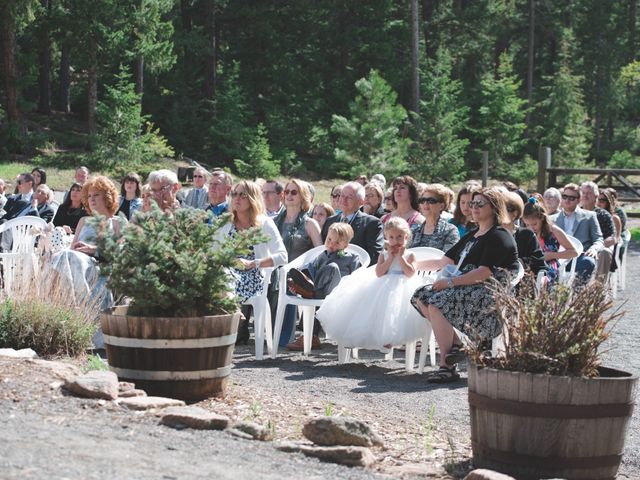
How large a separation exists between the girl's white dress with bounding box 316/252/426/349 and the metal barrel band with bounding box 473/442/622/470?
3147mm

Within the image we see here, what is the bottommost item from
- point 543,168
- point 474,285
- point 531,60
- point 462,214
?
point 474,285

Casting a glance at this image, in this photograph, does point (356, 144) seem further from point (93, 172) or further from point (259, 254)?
point (259, 254)

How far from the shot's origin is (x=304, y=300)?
8.48 metres

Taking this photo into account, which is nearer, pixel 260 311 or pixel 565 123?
pixel 260 311

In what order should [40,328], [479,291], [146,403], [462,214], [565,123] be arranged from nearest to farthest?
[146,403] → [40,328] → [479,291] → [462,214] → [565,123]

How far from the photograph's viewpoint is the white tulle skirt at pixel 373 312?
7.82 meters

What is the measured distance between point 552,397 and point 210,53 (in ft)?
116

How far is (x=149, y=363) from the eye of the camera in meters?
5.70

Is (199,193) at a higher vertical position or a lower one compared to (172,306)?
higher

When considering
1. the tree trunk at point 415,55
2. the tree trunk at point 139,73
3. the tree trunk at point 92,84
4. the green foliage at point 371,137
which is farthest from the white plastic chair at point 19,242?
the tree trunk at point 415,55

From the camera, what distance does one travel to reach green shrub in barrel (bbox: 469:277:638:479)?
177 inches

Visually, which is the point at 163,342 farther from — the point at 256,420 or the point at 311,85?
the point at 311,85

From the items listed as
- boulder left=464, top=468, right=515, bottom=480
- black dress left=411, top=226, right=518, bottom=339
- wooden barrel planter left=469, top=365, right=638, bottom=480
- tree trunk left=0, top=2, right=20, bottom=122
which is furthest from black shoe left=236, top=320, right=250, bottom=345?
tree trunk left=0, top=2, right=20, bottom=122

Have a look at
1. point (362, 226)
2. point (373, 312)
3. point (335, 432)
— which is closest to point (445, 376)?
point (373, 312)
